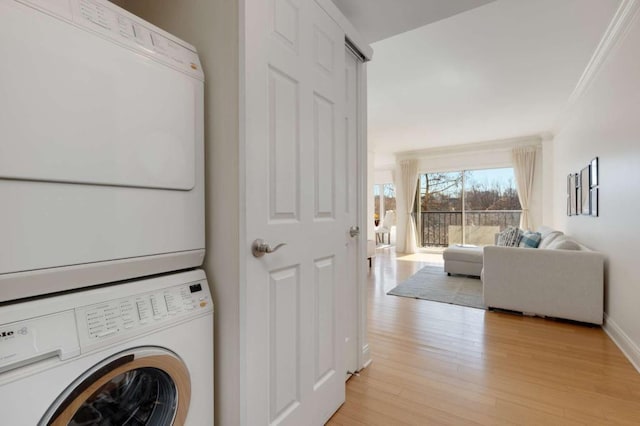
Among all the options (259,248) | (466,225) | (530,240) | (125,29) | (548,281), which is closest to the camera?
(125,29)

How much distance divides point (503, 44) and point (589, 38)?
0.71m

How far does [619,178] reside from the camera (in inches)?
95.8

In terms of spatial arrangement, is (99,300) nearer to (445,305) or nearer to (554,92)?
(445,305)

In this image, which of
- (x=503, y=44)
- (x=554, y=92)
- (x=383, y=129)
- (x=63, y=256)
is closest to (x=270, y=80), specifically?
(x=63, y=256)

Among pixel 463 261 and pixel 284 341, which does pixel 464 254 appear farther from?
pixel 284 341

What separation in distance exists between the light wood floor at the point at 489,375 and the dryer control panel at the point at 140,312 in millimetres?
1031

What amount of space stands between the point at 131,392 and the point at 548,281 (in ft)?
11.1

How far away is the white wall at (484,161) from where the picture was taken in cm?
615

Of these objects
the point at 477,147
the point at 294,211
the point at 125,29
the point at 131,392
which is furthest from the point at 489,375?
the point at 477,147

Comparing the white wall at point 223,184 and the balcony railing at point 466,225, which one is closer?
the white wall at point 223,184

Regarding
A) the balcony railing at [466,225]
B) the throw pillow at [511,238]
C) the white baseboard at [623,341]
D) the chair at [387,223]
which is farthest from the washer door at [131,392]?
the chair at [387,223]

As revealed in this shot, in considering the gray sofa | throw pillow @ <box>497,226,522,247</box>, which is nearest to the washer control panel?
the gray sofa

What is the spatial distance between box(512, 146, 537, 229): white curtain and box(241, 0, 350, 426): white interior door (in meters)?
6.13

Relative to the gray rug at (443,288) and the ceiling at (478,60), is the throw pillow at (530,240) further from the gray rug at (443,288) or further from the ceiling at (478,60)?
the ceiling at (478,60)
